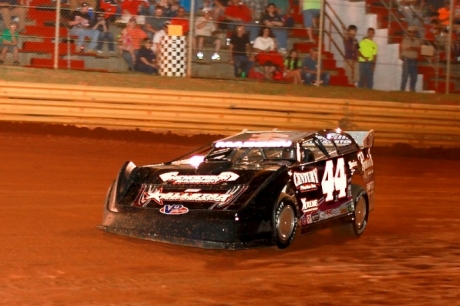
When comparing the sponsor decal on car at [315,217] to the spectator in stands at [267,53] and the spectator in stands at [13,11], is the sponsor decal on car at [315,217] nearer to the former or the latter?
the spectator in stands at [267,53]

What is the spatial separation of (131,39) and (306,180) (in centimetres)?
871

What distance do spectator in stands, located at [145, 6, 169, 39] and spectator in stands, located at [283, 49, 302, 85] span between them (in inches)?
114

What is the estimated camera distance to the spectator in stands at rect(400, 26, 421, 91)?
17859 millimetres

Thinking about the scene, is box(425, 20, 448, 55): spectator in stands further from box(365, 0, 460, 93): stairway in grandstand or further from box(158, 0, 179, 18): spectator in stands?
box(158, 0, 179, 18): spectator in stands

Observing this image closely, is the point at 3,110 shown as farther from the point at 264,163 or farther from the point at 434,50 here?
the point at 434,50

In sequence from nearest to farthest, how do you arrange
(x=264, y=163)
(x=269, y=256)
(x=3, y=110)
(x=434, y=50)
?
(x=269, y=256)
(x=264, y=163)
(x=3, y=110)
(x=434, y=50)

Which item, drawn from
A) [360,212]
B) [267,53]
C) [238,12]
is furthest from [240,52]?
[360,212]

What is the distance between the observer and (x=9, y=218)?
8.81 metres

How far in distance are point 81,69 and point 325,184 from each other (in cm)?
896

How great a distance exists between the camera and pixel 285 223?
7.76 m

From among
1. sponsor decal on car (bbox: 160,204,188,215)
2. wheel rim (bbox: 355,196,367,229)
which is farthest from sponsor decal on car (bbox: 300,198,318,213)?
sponsor decal on car (bbox: 160,204,188,215)

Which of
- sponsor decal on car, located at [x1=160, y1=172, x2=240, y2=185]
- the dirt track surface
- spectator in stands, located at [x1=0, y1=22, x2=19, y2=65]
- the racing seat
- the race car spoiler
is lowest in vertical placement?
the dirt track surface

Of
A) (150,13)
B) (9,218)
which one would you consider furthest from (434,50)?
(9,218)

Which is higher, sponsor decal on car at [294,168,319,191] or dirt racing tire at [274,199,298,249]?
sponsor decal on car at [294,168,319,191]
